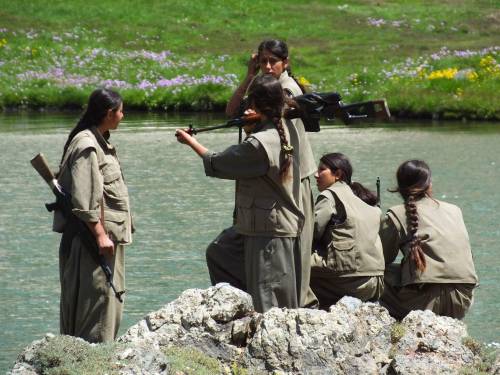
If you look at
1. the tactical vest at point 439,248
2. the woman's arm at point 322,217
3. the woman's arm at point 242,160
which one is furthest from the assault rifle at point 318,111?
the tactical vest at point 439,248

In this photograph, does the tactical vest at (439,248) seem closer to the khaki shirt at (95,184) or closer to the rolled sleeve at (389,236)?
the rolled sleeve at (389,236)

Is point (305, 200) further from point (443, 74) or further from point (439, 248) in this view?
point (443, 74)

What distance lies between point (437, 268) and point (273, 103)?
1.48m

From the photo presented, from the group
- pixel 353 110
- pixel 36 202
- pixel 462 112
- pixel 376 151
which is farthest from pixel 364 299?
pixel 462 112

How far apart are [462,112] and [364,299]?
53.7 feet

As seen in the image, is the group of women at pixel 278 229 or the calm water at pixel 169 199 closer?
the group of women at pixel 278 229

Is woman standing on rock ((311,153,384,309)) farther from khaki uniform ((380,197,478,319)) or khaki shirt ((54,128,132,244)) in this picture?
khaki shirt ((54,128,132,244))

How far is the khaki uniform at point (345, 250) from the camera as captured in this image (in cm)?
744

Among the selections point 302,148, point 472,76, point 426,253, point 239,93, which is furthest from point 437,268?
point 472,76

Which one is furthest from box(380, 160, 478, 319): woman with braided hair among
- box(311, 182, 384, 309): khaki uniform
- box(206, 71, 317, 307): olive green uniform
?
box(206, 71, 317, 307): olive green uniform

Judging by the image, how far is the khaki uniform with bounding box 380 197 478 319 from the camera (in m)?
7.36

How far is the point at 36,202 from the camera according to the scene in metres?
14.3

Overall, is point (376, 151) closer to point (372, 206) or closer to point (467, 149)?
point (467, 149)

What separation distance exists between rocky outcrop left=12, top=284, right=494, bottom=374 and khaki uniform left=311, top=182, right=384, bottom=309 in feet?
3.36
